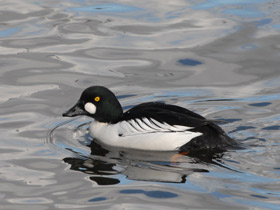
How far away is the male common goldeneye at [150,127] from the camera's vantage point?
10.0m

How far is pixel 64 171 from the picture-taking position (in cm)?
945

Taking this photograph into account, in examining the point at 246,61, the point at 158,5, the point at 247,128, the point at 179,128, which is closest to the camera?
the point at 179,128

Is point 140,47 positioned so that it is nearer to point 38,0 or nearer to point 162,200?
point 38,0

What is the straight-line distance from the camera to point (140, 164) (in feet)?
31.5

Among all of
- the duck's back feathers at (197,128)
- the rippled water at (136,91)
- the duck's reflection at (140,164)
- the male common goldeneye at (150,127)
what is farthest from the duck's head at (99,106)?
the duck's back feathers at (197,128)

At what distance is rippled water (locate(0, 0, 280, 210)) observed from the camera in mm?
8703

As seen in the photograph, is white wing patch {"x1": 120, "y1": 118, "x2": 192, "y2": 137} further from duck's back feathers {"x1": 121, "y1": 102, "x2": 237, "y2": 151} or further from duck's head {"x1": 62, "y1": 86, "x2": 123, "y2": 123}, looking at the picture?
duck's head {"x1": 62, "y1": 86, "x2": 123, "y2": 123}

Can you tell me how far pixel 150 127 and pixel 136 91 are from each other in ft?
8.29

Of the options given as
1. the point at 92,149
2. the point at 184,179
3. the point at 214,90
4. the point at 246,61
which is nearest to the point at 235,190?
the point at 184,179

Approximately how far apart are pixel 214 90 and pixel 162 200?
4601 mm

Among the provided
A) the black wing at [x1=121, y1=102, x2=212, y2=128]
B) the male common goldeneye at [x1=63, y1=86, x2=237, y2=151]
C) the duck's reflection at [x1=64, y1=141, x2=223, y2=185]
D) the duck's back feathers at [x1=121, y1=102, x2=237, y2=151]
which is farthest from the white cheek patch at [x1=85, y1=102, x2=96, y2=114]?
the duck's back feathers at [x1=121, y1=102, x2=237, y2=151]

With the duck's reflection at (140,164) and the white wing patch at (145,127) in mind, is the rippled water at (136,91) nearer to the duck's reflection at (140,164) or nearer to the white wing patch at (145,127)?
the duck's reflection at (140,164)

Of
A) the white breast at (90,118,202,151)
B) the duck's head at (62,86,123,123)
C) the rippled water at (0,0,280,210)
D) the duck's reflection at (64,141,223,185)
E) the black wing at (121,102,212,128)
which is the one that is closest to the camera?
the rippled water at (0,0,280,210)

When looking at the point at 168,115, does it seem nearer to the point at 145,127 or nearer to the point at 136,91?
the point at 145,127
